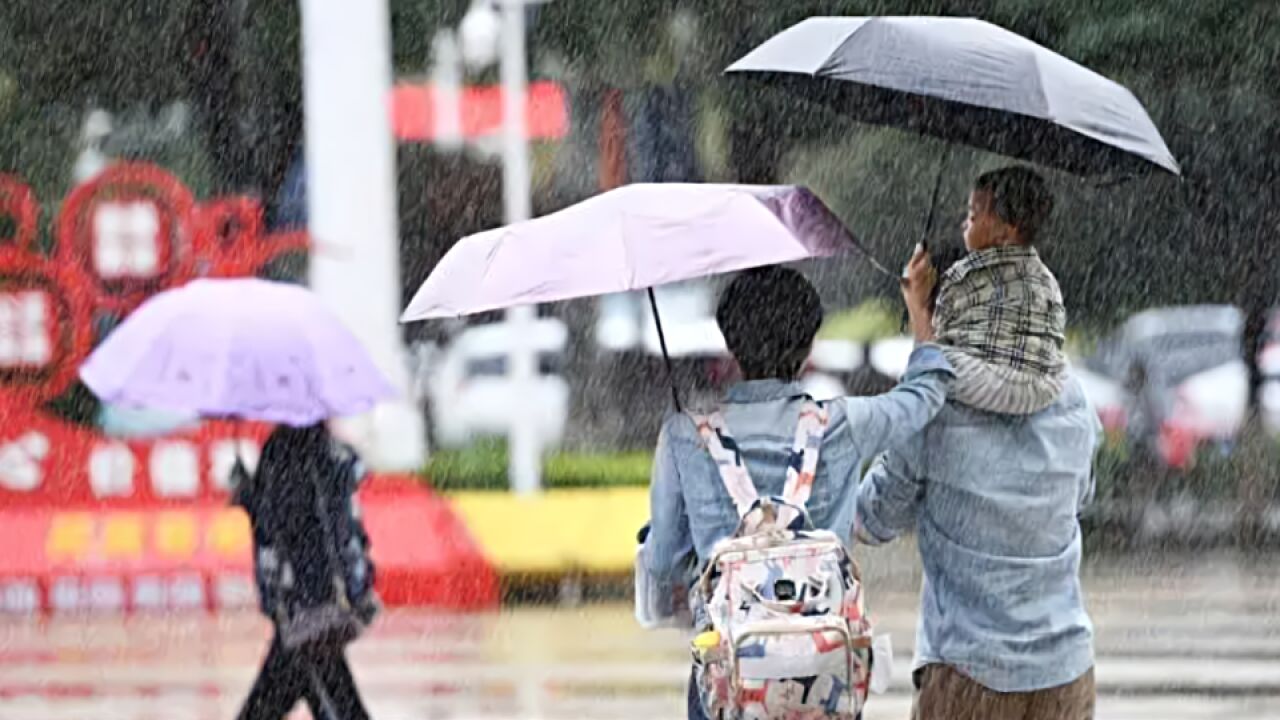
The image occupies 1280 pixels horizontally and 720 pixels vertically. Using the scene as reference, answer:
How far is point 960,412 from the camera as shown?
4.05m

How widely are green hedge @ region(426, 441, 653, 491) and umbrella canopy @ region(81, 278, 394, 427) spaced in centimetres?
831

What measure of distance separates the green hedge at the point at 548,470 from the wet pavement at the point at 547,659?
2.25m

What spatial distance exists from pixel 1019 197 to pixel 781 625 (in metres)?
1.03

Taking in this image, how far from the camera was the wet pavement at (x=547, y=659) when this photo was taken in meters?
9.30


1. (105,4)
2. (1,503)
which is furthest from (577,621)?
(105,4)

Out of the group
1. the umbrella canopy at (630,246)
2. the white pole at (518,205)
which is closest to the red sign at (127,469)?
the white pole at (518,205)

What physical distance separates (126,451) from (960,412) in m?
9.91

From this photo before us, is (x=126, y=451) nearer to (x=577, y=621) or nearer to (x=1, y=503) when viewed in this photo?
(x=1, y=503)

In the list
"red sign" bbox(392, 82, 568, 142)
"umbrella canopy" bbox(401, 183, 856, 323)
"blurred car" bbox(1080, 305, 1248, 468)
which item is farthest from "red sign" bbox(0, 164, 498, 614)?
"umbrella canopy" bbox(401, 183, 856, 323)

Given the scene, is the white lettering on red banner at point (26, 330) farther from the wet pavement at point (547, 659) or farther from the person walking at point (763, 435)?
the person walking at point (763, 435)

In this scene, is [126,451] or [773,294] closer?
[773,294]

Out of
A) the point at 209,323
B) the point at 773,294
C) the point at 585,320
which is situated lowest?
the point at 585,320

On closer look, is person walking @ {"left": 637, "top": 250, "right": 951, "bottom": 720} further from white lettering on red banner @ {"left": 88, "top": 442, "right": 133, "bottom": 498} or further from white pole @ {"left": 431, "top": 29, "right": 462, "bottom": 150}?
white pole @ {"left": 431, "top": 29, "right": 462, "bottom": 150}

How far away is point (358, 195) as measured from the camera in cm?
1516
